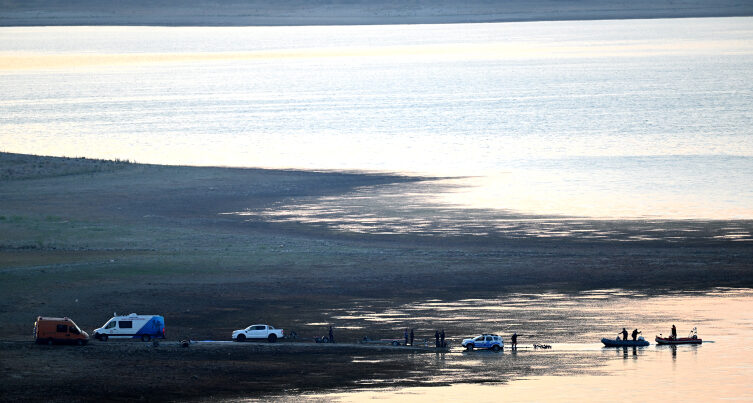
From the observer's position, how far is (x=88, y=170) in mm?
103062

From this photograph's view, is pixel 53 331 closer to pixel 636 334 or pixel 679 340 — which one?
pixel 636 334

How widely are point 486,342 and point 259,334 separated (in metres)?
9.34

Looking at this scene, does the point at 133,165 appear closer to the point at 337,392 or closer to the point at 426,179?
the point at 426,179

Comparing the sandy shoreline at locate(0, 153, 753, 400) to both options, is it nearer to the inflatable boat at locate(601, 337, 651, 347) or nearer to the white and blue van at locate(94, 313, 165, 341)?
the white and blue van at locate(94, 313, 165, 341)

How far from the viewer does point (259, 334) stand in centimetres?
5097

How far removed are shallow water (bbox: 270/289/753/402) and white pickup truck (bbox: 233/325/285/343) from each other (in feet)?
16.3

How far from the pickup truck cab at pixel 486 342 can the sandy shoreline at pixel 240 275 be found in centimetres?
204

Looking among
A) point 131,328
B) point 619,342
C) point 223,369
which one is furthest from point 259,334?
point 619,342

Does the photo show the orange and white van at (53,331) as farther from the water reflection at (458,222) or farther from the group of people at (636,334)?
the water reflection at (458,222)

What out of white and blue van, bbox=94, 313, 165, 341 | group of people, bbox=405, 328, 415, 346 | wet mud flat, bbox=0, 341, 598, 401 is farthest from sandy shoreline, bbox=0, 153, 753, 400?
white and blue van, bbox=94, 313, 165, 341

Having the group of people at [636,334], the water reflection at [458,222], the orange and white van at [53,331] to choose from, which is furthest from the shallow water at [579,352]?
the water reflection at [458,222]

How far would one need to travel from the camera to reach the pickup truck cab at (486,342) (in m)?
49.7

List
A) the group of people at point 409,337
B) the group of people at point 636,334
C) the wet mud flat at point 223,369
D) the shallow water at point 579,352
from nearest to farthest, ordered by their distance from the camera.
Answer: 1. the wet mud flat at point 223,369
2. the shallow water at point 579,352
3. the group of people at point 409,337
4. the group of people at point 636,334

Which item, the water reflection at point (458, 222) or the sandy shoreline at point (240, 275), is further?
the water reflection at point (458, 222)
